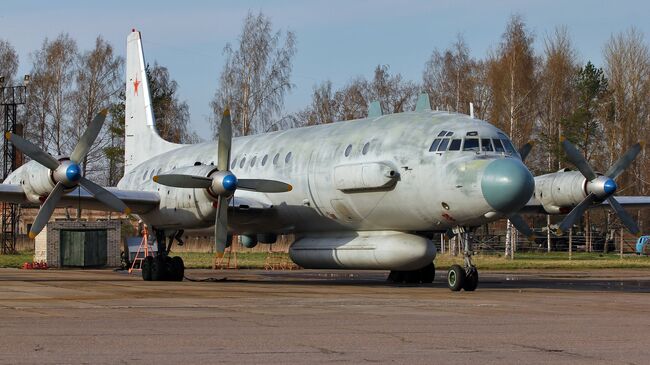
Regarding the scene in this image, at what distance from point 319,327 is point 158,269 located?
14.7m

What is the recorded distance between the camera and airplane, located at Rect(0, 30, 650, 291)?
21.0 metres

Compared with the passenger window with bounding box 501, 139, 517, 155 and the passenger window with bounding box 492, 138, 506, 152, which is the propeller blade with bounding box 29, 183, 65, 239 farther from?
the passenger window with bounding box 501, 139, 517, 155

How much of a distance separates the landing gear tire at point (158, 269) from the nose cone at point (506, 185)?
10361mm

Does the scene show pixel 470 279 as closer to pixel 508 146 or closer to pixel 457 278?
pixel 457 278

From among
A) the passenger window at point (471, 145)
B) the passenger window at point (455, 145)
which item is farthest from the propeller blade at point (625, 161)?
the passenger window at point (455, 145)

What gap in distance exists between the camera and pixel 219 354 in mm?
9781

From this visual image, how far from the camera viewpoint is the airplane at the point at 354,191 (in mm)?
21000

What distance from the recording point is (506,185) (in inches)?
776

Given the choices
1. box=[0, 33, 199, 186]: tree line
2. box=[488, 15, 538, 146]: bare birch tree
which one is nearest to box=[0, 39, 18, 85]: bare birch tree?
box=[0, 33, 199, 186]: tree line

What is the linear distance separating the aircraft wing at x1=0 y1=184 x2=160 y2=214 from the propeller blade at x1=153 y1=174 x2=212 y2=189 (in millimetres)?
2086

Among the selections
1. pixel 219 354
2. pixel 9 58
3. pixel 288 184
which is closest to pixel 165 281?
pixel 288 184

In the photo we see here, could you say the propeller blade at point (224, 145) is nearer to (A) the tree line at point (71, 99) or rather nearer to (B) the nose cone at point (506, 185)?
(B) the nose cone at point (506, 185)

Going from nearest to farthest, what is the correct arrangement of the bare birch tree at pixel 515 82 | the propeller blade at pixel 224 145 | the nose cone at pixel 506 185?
the nose cone at pixel 506 185
the propeller blade at pixel 224 145
the bare birch tree at pixel 515 82

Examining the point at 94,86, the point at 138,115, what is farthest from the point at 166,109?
the point at 138,115
